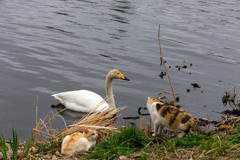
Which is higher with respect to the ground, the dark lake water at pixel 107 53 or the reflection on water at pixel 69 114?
the dark lake water at pixel 107 53

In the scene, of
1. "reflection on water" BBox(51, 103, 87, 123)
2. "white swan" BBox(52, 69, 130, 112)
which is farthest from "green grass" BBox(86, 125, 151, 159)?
"white swan" BBox(52, 69, 130, 112)

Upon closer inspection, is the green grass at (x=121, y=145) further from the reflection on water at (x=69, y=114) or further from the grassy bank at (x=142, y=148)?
the reflection on water at (x=69, y=114)

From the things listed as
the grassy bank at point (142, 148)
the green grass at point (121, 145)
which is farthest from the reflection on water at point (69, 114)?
the green grass at point (121, 145)

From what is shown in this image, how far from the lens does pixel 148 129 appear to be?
225 inches

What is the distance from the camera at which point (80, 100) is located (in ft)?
28.8

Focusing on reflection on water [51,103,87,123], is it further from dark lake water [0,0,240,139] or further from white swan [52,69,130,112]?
dark lake water [0,0,240,139]

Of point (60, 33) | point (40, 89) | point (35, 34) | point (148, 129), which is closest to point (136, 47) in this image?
point (60, 33)

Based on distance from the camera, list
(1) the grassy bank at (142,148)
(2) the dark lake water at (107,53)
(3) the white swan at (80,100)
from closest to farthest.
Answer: (1) the grassy bank at (142,148)
(3) the white swan at (80,100)
(2) the dark lake water at (107,53)

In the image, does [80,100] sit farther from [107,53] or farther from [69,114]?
[107,53]

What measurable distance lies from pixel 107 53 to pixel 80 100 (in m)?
5.01

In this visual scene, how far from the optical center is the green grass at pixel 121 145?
4148mm

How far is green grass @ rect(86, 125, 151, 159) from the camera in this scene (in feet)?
13.6

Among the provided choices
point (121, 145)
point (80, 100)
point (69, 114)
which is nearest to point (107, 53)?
point (80, 100)

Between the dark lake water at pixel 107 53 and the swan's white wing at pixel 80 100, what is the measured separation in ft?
1.24
